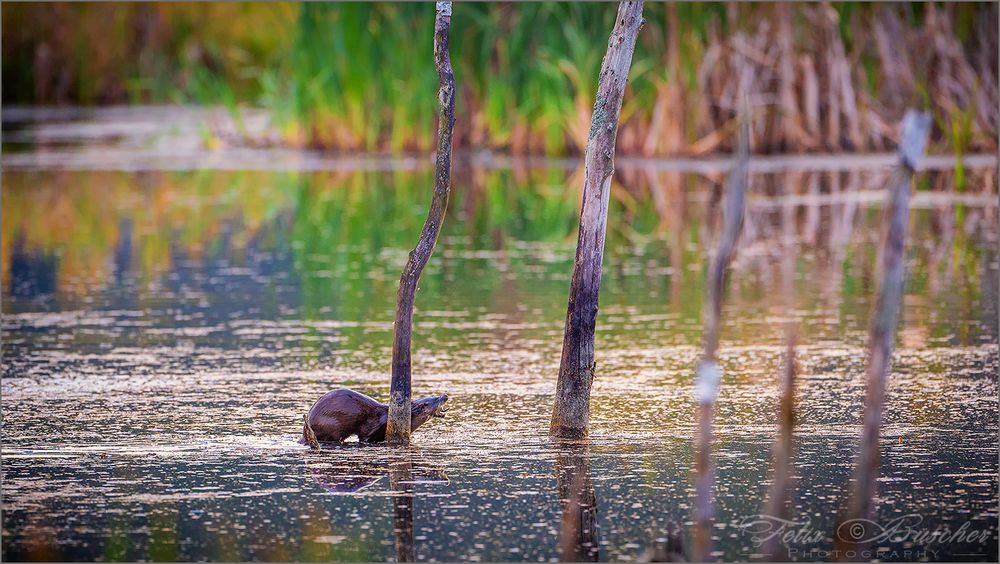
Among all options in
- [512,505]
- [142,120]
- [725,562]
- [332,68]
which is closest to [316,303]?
[512,505]

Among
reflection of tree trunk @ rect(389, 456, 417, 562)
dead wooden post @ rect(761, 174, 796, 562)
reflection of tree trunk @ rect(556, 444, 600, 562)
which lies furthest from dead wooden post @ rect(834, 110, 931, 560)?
reflection of tree trunk @ rect(389, 456, 417, 562)

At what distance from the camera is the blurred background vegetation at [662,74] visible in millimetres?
18562

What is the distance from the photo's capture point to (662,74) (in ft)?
61.9

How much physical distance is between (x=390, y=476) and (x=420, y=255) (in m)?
0.92

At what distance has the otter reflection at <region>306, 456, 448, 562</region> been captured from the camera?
569 cm

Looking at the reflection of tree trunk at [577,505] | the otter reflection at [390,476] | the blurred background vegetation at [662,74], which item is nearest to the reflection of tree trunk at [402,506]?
the otter reflection at [390,476]

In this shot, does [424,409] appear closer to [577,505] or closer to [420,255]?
[420,255]

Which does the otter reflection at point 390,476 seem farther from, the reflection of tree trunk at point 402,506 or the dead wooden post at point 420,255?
the dead wooden post at point 420,255

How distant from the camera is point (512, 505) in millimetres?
5652

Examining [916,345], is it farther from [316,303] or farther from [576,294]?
[316,303]

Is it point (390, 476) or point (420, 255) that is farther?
point (420, 255)

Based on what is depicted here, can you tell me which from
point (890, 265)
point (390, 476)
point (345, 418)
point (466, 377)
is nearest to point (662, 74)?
point (466, 377)

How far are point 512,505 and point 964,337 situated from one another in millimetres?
4096

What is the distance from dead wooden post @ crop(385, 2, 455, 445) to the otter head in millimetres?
129
